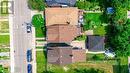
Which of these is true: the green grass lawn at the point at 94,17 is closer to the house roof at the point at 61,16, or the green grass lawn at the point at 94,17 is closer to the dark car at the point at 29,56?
the house roof at the point at 61,16

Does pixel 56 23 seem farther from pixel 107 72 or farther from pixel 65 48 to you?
pixel 107 72

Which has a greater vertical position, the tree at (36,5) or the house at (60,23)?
the tree at (36,5)

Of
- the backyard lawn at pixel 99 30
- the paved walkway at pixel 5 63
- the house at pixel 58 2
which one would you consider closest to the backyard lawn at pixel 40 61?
the paved walkway at pixel 5 63

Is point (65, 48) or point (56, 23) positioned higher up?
point (56, 23)

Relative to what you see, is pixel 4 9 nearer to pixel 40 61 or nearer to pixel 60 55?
pixel 40 61

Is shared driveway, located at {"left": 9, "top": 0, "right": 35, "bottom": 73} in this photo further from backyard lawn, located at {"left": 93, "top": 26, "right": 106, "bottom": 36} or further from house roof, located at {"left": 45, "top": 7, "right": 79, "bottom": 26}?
backyard lawn, located at {"left": 93, "top": 26, "right": 106, "bottom": 36}

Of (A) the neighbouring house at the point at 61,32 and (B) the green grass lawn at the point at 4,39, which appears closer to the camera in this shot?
(A) the neighbouring house at the point at 61,32

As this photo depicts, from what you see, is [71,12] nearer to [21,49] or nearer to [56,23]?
[56,23]

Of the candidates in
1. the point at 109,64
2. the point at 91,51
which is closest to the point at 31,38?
the point at 91,51


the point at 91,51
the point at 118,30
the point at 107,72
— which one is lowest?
the point at 107,72
